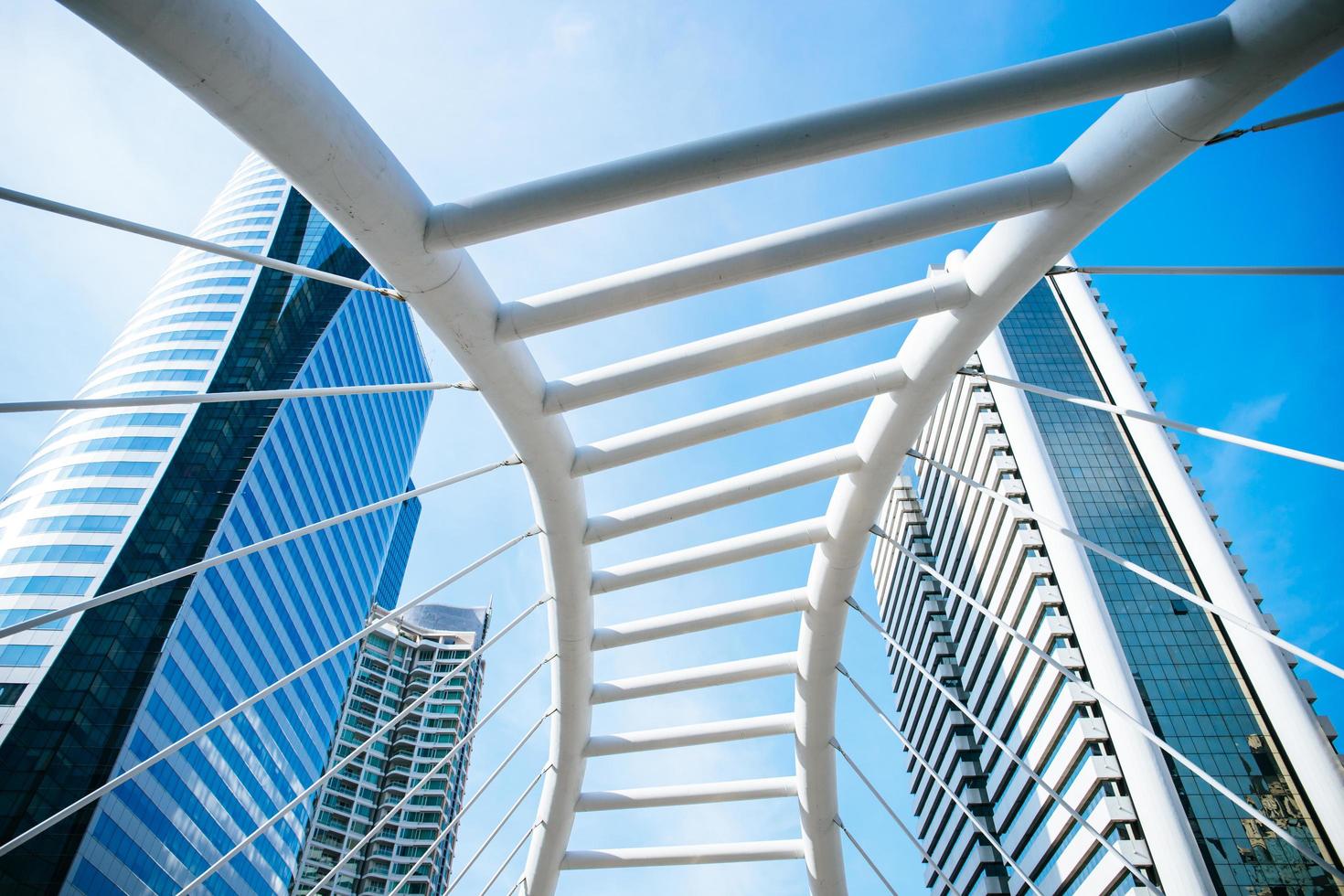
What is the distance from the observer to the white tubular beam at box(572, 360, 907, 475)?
11.5 m

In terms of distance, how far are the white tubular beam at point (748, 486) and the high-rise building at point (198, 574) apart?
4426 cm

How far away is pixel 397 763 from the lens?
349ft

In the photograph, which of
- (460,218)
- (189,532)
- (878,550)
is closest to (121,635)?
(189,532)

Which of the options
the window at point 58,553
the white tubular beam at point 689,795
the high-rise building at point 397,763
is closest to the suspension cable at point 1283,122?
the white tubular beam at point 689,795

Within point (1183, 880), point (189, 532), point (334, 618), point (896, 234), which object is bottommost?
point (896, 234)

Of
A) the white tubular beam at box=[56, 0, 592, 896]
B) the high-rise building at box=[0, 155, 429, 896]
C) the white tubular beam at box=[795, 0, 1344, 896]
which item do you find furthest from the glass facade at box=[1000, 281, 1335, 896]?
the high-rise building at box=[0, 155, 429, 896]

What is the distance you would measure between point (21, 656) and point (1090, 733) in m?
58.8

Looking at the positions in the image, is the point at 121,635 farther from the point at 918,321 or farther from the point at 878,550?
the point at 878,550

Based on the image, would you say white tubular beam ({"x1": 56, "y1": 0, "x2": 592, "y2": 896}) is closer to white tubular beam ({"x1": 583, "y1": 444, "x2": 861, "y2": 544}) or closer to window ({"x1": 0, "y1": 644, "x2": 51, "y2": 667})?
white tubular beam ({"x1": 583, "y1": 444, "x2": 861, "y2": 544})

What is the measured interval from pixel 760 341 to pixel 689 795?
11088 millimetres

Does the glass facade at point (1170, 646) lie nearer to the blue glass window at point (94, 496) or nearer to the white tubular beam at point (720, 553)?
the white tubular beam at point (720, 553)

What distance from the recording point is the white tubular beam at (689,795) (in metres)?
18.1

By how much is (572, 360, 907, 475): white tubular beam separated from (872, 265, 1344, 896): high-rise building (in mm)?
27405

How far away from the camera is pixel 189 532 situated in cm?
5447
